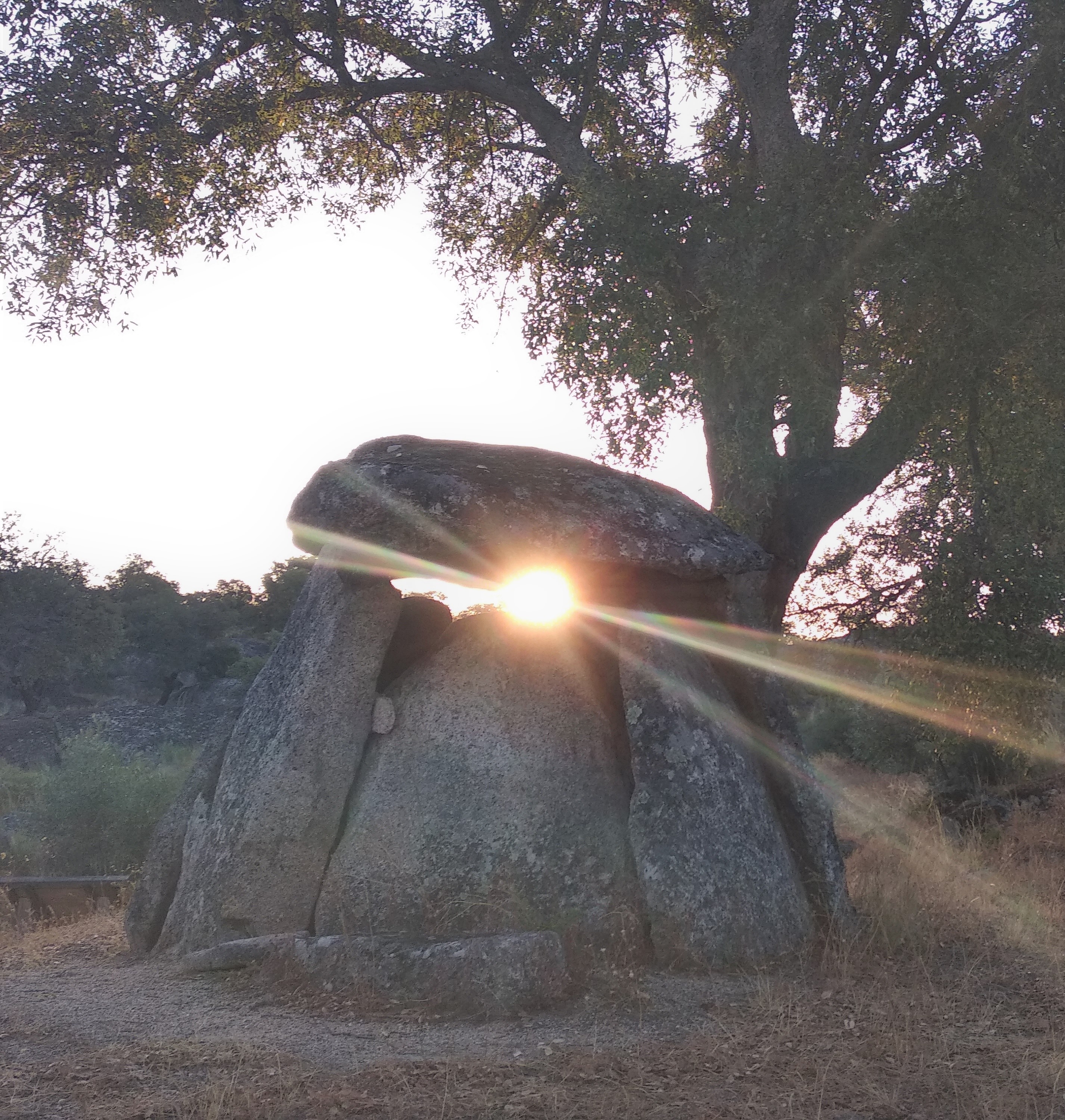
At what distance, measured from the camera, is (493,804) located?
7.67 metres

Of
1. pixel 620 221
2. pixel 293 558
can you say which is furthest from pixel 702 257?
pixel 293 558

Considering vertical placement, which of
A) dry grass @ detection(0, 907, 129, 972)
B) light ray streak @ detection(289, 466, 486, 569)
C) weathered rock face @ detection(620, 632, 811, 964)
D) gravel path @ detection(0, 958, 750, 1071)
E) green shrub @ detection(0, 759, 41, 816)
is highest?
light ray streak @ detection(289, 466, 486, 569)

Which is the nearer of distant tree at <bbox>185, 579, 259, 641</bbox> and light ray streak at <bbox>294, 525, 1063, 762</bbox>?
light ray streak at <bbox>294, 525, 1063, 762</bbox>

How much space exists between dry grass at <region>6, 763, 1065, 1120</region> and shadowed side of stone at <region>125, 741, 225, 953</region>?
117 inches

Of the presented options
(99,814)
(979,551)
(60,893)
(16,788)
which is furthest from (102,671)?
(979,551)

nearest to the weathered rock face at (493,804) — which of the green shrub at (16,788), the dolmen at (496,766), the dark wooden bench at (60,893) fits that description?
the dolmen at (496,766)

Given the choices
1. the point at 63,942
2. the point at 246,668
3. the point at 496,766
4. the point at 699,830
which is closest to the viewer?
the point at 699,830

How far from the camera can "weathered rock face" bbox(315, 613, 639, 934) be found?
24.0 ft

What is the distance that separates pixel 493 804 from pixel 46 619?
989 inches

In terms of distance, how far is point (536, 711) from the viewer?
318 inches

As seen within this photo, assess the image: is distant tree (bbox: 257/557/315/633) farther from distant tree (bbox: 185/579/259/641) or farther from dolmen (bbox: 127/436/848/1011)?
dolmen (bbox: 127/436/848/1011)

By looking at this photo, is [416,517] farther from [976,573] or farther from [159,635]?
[159,635]

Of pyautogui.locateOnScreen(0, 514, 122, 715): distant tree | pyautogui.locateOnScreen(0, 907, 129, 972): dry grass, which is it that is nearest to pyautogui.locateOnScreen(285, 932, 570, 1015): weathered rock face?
pyautogui.locateOnScreen(0, 907, 129, 972): dry grass

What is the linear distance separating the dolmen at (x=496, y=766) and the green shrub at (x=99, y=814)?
21.3ft
